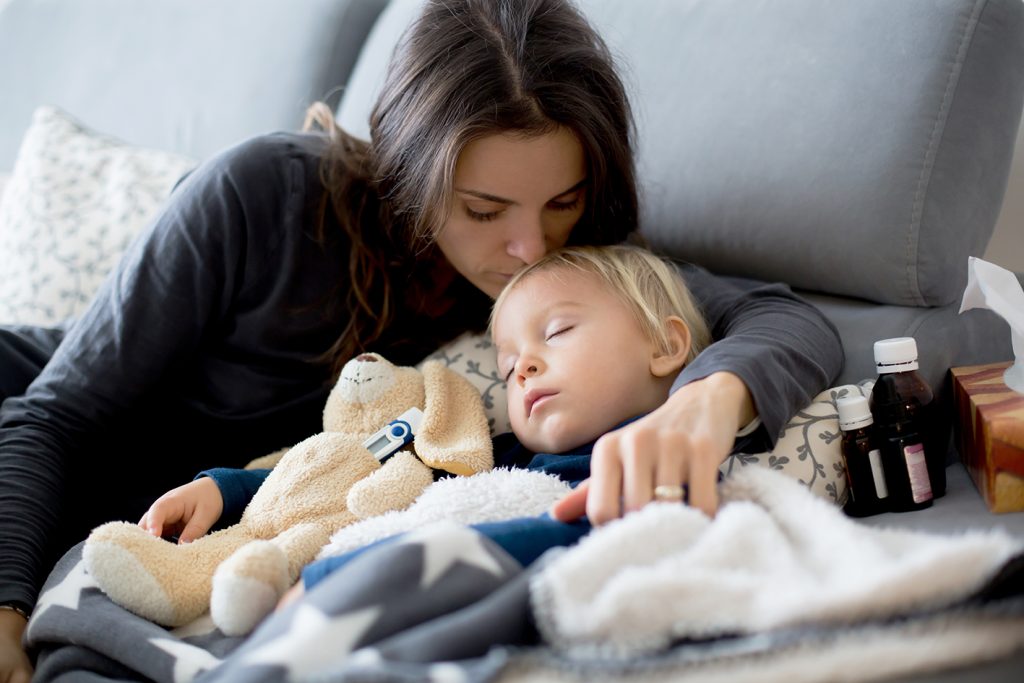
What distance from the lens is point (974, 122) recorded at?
A: 3.77ft

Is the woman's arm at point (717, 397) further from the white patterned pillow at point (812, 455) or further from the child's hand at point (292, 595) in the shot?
the child's hand at point (292, 595)

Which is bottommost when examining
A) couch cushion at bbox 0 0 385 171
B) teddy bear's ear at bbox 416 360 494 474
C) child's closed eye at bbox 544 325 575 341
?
teddy bear's ear at bbox 416 360 494 474

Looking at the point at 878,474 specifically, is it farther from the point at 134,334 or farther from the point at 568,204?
→ the point at 134,334

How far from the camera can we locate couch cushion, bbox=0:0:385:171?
1.91 m

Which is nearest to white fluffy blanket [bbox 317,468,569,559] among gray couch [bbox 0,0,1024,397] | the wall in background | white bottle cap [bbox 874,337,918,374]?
white bottle cap [bbox 874,337,918,374]

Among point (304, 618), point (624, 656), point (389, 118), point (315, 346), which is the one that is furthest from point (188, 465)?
point (624, 656)

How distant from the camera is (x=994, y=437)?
0.95 meters

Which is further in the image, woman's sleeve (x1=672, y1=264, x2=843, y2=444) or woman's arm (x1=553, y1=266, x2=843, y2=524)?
woman's sleeve (x1=672, y1=264, x2=843, y2=444)

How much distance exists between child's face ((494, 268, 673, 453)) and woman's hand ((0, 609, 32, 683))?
549 millimetres

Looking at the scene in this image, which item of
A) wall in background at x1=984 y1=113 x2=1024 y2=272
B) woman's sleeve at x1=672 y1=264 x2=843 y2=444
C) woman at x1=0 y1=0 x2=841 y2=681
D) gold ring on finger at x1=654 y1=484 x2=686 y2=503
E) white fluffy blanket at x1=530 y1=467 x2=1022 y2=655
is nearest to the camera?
white fluffy blanket at x1=530 y1=467 x2=1022 y2=655

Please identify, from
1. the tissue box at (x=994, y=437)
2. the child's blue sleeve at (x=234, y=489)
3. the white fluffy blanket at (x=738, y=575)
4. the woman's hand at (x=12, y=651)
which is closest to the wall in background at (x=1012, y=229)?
the tissue box at (x=994, y=437)

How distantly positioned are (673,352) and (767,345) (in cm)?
13

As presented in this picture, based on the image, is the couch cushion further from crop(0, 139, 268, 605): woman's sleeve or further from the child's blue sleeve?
the child's blue sleeve

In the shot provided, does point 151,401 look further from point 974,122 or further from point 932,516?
point 974,122
